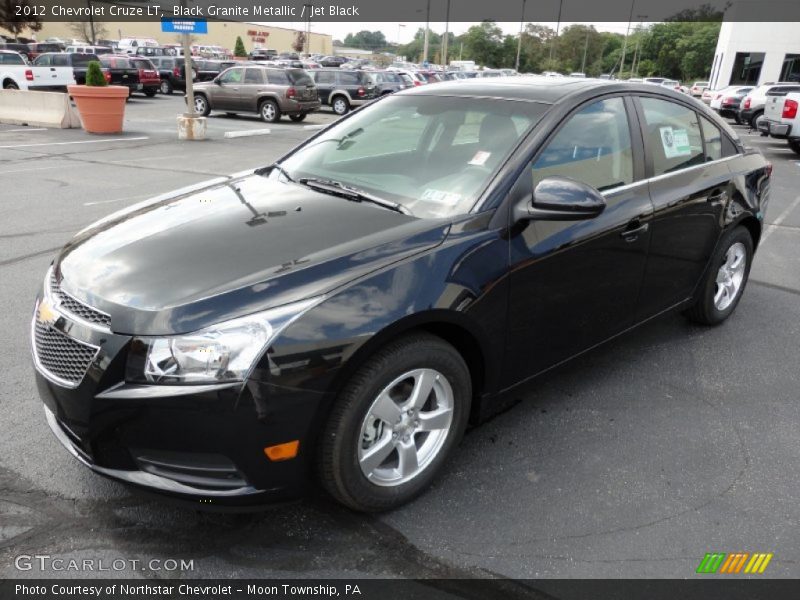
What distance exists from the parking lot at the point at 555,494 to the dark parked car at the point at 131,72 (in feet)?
83.4

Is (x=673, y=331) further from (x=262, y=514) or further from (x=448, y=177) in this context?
(x=262, y=514)

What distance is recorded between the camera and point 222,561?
7.86 ft

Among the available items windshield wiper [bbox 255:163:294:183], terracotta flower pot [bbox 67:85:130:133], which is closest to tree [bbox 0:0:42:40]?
terracotta flower pot [bbox 67:85:130:133]

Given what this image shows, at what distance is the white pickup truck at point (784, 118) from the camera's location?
14.7m

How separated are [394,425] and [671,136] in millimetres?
2573

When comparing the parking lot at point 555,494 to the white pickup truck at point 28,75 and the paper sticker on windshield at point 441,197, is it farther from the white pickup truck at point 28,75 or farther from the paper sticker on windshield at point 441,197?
the white pickup truck at point 28,75

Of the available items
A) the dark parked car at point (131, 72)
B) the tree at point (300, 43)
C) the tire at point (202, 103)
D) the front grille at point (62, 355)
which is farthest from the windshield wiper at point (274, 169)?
the tree at point (300, 43)

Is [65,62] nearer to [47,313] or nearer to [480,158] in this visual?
[47,313]

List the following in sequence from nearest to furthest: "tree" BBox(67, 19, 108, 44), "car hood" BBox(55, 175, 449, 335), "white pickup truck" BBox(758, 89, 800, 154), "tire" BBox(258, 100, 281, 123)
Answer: "car hood" BBox(55, 175, 449, 335) → "white pickup truck" BBox(758, 89, 800, 154) → "tire" BBox(258, 100, 281, 123) → "tree" BBox(67, 19, 108, 44)

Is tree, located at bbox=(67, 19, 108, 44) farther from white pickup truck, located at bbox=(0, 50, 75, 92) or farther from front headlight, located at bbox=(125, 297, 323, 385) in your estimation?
front headlight, located at bbox=(125, 297, 323, 385)

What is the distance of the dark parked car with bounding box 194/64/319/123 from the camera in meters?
20.7

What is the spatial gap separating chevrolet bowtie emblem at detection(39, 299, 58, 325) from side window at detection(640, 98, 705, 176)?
3095 mm

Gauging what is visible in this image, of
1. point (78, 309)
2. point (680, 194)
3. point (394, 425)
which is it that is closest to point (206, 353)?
point (78, 309)

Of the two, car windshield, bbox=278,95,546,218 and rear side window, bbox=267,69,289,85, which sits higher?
car windshield, bbox=278,95,546,218
